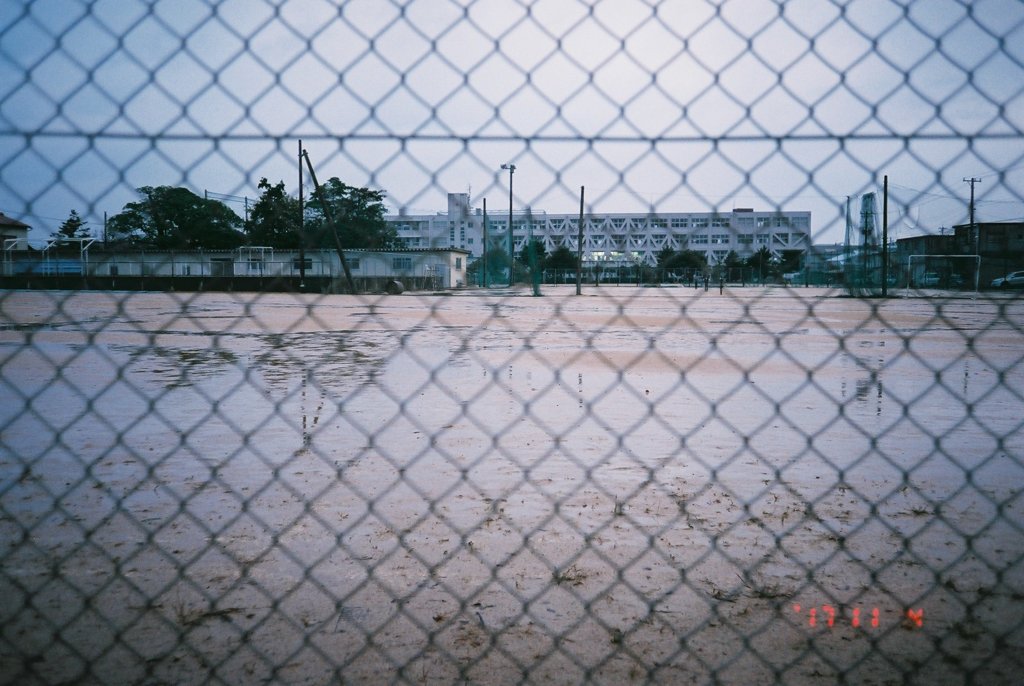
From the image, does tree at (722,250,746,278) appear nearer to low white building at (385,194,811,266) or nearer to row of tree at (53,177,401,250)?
low white building at (385,194,811,266)

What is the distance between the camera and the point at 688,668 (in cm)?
192

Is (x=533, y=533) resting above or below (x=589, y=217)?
below

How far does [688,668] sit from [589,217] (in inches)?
48.6

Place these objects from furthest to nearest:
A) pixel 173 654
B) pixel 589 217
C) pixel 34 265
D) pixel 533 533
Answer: pixel 533 533 < pixel 34 265 < pixel 173 654 < pixel 589 217

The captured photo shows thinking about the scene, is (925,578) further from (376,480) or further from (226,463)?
(226,463)

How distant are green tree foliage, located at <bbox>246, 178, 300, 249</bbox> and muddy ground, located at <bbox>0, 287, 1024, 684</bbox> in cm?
29

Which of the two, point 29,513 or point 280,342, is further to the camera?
point 280,342

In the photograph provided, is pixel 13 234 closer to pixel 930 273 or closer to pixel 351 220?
pixel 351 220

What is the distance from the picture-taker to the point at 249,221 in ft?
6.57

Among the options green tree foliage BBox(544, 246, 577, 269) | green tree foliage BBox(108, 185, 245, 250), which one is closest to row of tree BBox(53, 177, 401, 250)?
green tree foliage BBox(108, 185, 245, 250)

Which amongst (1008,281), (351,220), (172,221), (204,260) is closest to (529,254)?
(351,220)

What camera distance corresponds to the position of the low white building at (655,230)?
1.83 m

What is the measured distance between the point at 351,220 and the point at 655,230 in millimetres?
793

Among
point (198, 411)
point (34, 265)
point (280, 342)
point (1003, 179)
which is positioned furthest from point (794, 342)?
point (34, 265)
